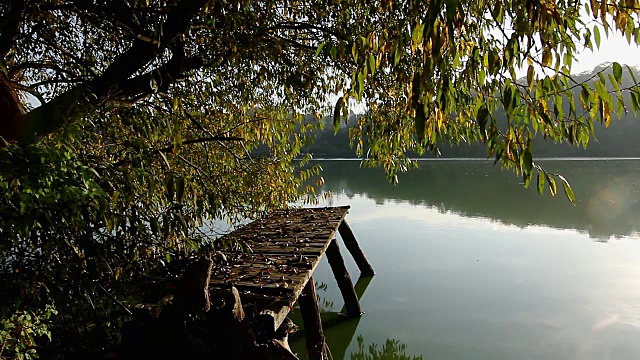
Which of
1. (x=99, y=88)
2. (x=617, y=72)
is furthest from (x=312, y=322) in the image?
(x=617, y=72)

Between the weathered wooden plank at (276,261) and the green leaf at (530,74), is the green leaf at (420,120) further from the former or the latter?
the weathered wooden plank at (276,261)

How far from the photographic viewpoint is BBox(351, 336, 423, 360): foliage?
17.5 feet

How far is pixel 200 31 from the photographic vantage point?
499 cm

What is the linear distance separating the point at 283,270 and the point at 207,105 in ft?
9.56

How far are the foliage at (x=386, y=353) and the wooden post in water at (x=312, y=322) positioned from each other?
3.61 feet

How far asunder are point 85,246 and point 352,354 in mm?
3680

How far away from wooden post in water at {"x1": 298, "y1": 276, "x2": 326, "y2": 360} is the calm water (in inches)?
25.8

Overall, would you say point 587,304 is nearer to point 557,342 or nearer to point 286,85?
point 557,342

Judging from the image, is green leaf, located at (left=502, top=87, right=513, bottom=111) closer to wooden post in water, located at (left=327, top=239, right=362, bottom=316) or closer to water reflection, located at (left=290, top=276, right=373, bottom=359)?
water reflection, located at (left=290, top=276, right=373, bottom=359)

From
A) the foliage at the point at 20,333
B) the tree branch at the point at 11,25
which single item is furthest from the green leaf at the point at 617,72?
the tree branch at the point at 11,25

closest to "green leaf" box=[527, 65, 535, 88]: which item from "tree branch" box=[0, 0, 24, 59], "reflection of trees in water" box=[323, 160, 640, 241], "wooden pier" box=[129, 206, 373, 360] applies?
"wooden pier" box=[129, 206, 373, 360]

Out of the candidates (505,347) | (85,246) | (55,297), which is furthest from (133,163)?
(505,347)

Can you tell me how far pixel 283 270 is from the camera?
4.06 metres

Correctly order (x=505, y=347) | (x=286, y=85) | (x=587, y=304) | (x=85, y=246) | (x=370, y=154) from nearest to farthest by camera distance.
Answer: (x=85, y=246), (x=286, y=85), (x=370, y=154), (x=505, y=347), (x=587, y=304)
